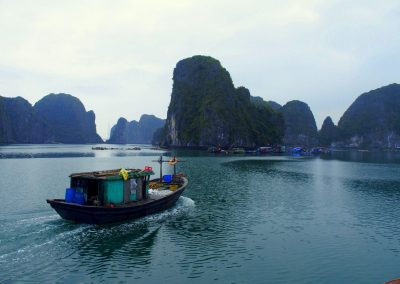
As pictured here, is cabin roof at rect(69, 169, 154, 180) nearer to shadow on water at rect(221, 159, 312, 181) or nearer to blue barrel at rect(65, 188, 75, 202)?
blue barrel at rect(65, 188, 75, 202)

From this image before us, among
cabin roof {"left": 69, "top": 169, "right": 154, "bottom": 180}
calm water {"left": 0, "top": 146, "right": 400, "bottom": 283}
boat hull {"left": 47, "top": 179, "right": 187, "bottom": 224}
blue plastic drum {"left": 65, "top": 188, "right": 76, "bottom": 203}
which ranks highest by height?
cabin roof {"left": 69, "top": 169, "right": 154, "bottom": 180}

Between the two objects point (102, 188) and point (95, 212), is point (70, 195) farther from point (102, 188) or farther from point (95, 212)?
point (95, 212)

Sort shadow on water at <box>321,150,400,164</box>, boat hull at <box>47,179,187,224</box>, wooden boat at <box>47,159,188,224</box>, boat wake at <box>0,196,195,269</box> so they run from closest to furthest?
boat wake at <box>0,196,195,269</box> < boat hull at <box>47,179,187,224</box> < wooden boat at <box>47,159,188,224</box> < shadow on water at <box>321,150,400,164</box>

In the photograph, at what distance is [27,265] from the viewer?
18625 millimetres

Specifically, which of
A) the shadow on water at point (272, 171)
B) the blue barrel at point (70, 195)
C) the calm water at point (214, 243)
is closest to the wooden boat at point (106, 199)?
the blue barrel at point (70, 195)

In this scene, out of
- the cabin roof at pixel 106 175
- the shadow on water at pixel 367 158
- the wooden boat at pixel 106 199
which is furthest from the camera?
the shadow on water at pixel 367 158

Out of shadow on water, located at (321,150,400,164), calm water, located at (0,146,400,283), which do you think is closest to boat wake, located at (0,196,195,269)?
calm water, located at (0,146,400,283)

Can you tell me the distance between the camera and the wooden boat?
2562cm

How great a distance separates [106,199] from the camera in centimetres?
2683

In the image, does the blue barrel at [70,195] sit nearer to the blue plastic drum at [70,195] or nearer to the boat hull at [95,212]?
the blue plastic drum at [70,195]

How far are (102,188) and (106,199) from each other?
92 cm

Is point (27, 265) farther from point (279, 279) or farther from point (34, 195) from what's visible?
point (34, 195)

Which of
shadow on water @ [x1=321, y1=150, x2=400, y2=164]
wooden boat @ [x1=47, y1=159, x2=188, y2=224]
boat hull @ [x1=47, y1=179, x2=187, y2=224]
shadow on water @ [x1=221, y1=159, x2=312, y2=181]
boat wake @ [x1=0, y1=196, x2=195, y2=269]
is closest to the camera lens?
boat wake @ [x1=0, y1=196, x2=195, y2=269]

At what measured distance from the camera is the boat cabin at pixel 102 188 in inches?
1049
